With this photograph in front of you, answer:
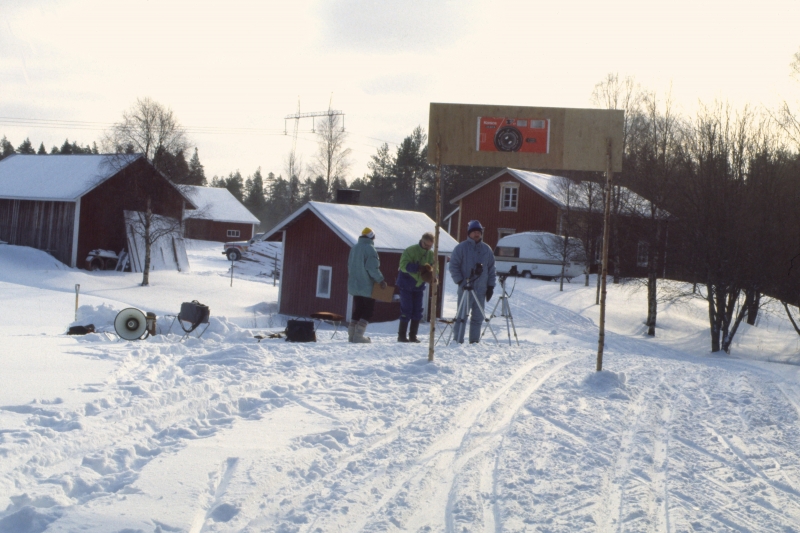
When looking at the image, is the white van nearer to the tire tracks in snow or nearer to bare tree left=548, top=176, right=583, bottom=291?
bare tree left=548, top=176, right=583, bottom=291

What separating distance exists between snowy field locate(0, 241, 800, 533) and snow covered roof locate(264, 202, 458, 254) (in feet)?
43.1

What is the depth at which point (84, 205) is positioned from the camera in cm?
3206

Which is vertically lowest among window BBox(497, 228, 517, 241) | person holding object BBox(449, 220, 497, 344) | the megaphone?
the megaphone

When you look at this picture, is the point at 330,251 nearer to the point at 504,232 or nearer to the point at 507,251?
the point at 507,251

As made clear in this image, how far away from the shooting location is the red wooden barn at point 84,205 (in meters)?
32.0

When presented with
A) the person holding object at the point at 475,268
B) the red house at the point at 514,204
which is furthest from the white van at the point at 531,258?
the person holding object at the point at 475,268

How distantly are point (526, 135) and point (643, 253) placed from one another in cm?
1681

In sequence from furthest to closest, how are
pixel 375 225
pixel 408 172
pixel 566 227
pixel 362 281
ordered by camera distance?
pixel 408 172 < pixel 566 227 < pixel 375 225 < pixel 362 281

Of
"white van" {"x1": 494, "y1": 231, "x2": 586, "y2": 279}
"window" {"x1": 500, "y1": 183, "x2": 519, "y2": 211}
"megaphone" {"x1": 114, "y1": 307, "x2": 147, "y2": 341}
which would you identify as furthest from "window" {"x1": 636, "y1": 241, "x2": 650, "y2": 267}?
"window" {"x1": 500, "y1": 183, "x2": 519, "y2": 211}

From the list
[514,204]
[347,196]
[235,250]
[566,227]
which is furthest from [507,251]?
[235,250]

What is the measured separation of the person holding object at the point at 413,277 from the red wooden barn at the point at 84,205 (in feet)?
Answer: 74.1

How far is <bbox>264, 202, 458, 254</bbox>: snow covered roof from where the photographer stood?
Answer: 23.9 meters

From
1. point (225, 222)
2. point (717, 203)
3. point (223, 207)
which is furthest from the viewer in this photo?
point (223, 207)

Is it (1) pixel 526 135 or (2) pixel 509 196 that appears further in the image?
(2) pixel 509 196
